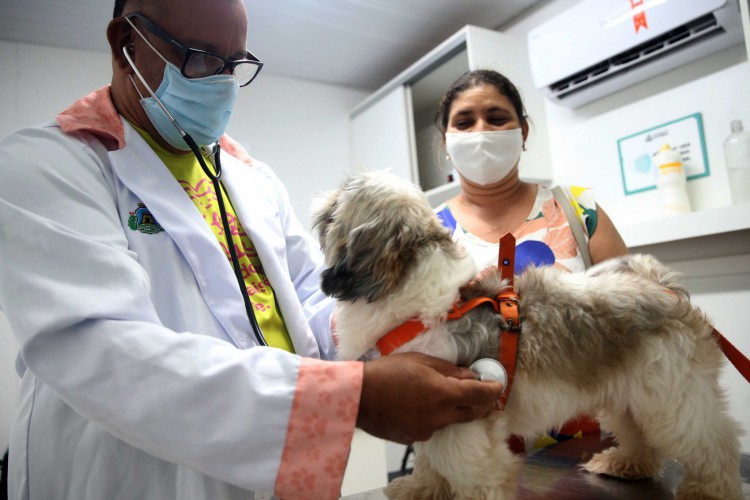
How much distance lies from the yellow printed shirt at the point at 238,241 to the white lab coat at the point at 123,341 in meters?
0.05

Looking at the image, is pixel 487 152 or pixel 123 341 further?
pixel 487 152

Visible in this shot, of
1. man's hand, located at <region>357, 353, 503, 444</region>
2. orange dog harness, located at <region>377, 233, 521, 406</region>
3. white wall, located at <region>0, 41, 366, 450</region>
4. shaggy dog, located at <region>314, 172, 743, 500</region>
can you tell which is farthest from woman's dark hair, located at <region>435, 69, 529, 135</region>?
white wall, located at <region>0, 41, 366, 450</region>

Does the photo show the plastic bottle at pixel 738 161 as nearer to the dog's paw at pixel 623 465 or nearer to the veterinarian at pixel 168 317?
the dog's paw at pixel 623 465

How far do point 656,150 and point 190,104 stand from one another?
251 centimetres

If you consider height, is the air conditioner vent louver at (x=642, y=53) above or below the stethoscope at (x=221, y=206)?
above

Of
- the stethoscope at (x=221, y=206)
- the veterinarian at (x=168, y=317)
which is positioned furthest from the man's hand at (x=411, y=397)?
the stethoscope at (x=221, y=206)

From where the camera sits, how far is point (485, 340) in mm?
988

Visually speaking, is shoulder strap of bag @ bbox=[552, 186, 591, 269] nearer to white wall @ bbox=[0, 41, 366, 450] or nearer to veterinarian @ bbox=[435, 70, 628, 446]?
veterinarian @ bbox=[435, 70, 628, 446]

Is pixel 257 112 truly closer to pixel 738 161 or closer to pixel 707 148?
pixel 707 148

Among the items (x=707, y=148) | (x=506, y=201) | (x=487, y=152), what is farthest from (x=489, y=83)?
(x=707, y=148)

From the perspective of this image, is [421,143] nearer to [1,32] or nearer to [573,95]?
[573,95]

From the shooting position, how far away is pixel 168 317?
1089 millimetres

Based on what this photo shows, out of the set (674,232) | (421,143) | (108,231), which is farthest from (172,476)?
(421,143)

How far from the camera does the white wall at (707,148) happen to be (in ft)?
7.68
